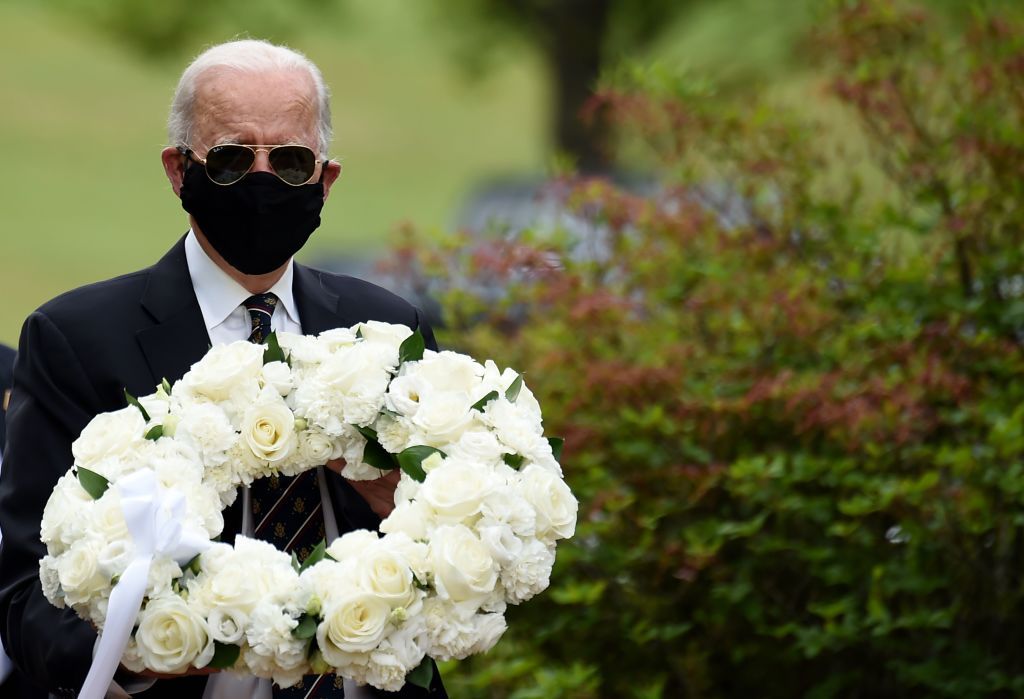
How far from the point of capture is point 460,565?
8.09ft

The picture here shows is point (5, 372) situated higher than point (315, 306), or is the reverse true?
point (315, 306)

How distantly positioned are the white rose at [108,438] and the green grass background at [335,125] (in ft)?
57.7

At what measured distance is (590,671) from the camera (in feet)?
13.8

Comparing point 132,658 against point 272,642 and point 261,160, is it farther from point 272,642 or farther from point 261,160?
point 261,160

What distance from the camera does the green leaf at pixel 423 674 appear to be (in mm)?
2498

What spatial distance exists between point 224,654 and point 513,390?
0.70 metres

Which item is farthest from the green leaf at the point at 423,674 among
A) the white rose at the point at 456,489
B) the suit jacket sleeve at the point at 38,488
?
the suit jacket sleeve at the point at 38,488

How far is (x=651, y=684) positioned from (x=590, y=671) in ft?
1.82

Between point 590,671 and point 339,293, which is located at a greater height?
point 339,293

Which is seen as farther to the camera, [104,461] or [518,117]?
Result: [518,117]

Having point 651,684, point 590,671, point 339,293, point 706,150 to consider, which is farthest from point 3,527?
point 706,150

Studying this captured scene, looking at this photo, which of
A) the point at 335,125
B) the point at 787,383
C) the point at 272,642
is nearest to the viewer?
the point at 272,642

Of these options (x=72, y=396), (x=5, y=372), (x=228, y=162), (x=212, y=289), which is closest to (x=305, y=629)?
(x=72, y=396)

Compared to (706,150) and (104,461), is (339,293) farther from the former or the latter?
(706,150)
